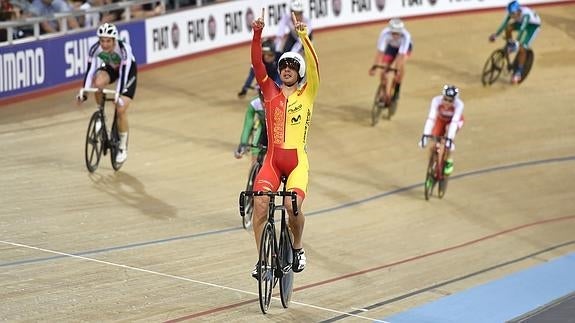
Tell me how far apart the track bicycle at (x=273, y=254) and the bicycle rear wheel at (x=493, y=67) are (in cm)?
1149

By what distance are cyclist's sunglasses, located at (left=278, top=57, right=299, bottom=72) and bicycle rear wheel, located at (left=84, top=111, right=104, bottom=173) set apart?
15.8 ft

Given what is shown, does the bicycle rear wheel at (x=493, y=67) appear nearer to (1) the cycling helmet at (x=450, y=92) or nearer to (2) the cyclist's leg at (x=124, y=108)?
(1) the cycling helmet at (x=450, y=92)

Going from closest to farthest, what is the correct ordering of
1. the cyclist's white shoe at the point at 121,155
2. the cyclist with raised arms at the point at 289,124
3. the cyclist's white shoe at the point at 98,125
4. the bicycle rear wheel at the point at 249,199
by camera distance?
the cyclist with raised arms at the point at 289,124
the bicycle rear wheel at the point at 249,199
the cyclist's white shoe at the point at 98,125
the cyclist's white shoe at the point at 121,155

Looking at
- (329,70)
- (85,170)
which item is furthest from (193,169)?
(329,70)

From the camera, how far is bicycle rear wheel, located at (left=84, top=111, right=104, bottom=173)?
12.6 m

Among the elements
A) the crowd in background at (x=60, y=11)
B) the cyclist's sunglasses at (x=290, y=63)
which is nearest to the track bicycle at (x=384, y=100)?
the crowd in background at (x=60, y=11)

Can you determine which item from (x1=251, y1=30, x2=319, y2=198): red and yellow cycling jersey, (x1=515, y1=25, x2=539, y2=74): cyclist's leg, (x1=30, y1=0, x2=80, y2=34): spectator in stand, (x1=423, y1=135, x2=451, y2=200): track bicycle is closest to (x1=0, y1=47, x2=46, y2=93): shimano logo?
(x1=30, y1=0, x2=80, y2=34): spectator in stand

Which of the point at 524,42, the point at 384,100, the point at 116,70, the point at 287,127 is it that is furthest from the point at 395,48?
the point at 287,127

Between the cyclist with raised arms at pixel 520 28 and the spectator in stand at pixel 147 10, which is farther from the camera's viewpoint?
the cyclist with raised arms at pixel 520 28

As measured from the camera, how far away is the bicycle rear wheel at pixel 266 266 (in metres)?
8.08

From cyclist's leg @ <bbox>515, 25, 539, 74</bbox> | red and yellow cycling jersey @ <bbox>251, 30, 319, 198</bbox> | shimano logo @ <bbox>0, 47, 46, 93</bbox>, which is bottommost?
cyclist's leg @ <bbox>515, 25, 539, 74</bbox>

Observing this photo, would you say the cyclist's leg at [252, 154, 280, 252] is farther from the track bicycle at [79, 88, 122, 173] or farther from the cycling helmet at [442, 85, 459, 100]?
the cycling helmet at [442, 85, 459, 100]

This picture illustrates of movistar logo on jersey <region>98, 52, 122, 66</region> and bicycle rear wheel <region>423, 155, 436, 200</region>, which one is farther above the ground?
movistar logo on jersey <region>98, 52, 122, 66</region>

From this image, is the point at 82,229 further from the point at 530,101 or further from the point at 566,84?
the point at 566,84
